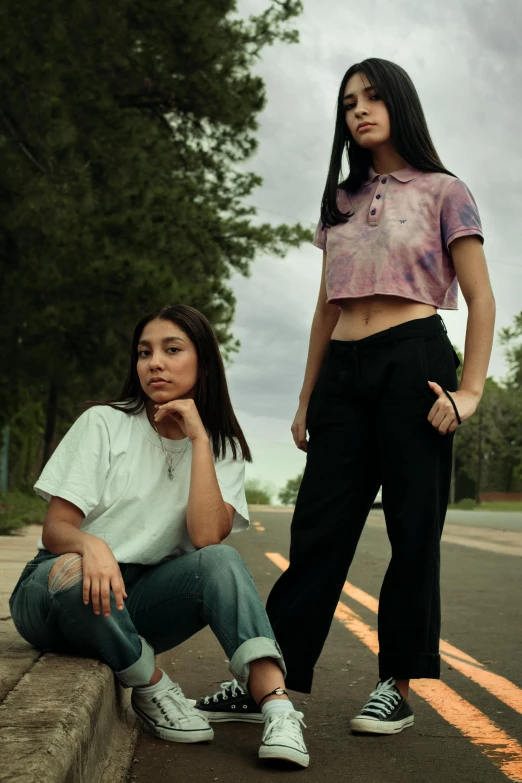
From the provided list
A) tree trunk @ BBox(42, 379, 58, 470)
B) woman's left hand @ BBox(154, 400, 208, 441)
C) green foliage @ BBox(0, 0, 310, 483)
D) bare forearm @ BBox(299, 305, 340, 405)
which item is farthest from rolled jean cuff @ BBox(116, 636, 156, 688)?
tree trunk @ BBox(42, 379, 58, 470)

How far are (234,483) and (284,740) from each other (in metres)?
0.91

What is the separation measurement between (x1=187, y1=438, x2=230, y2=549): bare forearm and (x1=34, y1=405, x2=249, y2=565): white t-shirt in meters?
0.10

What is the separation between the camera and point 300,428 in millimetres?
3939

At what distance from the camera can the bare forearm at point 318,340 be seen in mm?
3939

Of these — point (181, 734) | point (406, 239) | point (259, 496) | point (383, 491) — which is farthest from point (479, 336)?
point (259, 496)

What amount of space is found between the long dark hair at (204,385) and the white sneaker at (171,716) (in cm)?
79

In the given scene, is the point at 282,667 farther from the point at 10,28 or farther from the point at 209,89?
the point at 209,89

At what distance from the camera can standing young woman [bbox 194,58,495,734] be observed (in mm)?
3570

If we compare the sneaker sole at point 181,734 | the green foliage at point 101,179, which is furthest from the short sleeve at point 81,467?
the green foliage at point 101,179

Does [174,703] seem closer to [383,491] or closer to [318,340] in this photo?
[383,491]

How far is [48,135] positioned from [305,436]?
48.3 ft

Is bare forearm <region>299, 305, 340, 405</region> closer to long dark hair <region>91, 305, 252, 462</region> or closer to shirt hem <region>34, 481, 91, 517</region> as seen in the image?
long dark hair <region>91, 305, 252, 462</region>

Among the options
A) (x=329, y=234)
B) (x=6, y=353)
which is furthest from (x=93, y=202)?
(x=329, y=234)

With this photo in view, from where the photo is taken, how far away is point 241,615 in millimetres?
3164
